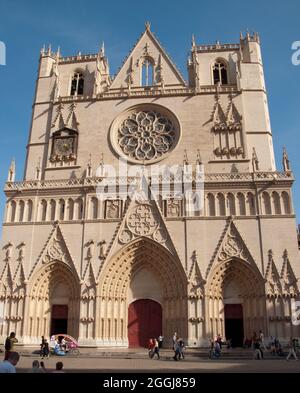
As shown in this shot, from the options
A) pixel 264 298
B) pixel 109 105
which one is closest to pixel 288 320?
pixel 264 298

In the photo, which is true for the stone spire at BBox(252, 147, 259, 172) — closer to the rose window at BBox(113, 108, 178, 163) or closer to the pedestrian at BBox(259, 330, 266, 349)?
the rose window at BBox(113, 108, 178, 163)

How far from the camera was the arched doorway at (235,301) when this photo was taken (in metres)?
22.9

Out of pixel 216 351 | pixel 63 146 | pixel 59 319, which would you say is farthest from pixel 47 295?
pixel 216 351

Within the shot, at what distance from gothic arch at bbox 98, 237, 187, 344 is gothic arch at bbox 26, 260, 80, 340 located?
6.10 ft

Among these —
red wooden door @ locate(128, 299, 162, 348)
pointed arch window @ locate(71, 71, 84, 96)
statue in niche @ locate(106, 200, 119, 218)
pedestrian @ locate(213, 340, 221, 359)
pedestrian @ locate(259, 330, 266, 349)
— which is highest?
pointed arch window @ locate(71, 71, 84, 96)

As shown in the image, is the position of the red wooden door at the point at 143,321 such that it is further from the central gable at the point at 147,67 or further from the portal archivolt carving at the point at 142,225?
the central gable at the point at 147,67

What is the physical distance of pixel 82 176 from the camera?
27922mm

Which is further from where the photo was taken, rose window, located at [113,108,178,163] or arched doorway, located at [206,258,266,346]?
rose window, located at [113,108,178,163]

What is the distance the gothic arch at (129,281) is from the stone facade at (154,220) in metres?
0.07

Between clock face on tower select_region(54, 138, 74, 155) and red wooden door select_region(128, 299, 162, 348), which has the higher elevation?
clock face on tower select_region(54, 138, 74, 155)

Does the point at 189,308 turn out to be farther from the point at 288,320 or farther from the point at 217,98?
the point at 217,98

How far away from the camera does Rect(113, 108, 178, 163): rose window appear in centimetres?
2856

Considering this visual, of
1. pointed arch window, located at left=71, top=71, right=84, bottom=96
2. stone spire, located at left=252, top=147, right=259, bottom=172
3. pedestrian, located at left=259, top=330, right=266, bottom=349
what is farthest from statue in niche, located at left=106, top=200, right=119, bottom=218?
pointed arch window, located at left=71, top=71, right=84, bottom=96

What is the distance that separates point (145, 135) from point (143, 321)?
13.3 metres
